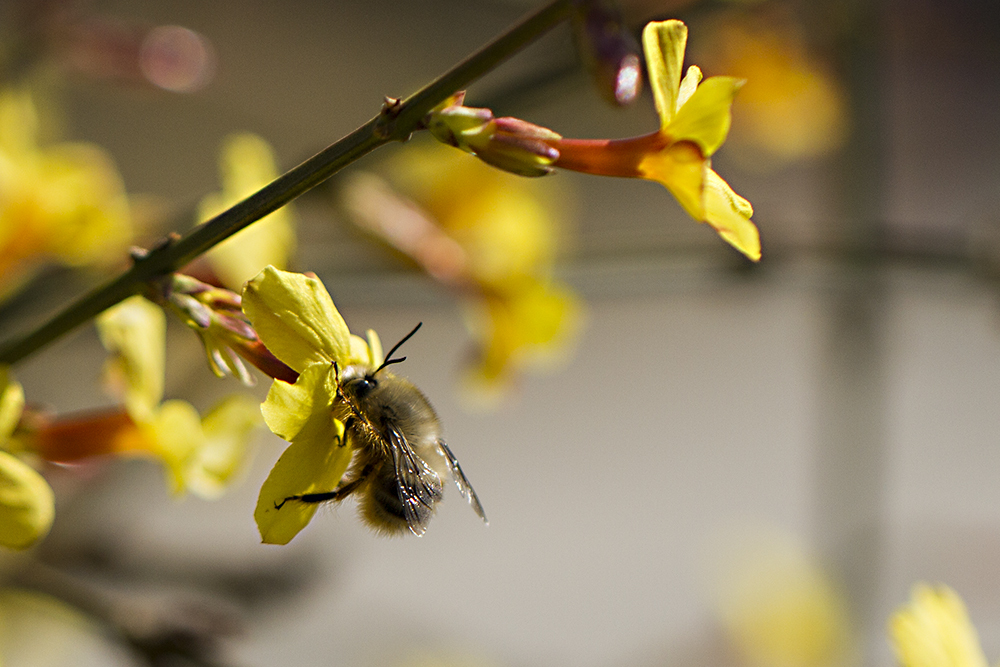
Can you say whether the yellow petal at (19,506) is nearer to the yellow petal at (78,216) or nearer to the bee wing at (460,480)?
the bee wing at (460,480)

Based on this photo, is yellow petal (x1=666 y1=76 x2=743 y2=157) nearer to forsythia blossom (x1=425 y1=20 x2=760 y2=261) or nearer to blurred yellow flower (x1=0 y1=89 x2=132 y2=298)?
forsythia blossom (x1=425 y1=20 x2=760 y2=261)

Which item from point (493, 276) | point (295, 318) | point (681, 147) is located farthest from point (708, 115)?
point (493, 276)

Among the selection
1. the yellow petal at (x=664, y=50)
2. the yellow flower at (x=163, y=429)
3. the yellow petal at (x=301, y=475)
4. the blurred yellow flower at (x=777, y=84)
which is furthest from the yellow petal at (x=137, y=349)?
the blurred yellow flower at (x=777, y=84)

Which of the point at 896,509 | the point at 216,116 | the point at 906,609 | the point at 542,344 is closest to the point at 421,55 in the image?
the point at 216,116

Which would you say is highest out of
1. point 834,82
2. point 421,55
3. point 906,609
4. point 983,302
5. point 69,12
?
point 421,55

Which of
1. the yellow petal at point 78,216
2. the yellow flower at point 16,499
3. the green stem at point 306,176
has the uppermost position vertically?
the yellow petal at point 78,216

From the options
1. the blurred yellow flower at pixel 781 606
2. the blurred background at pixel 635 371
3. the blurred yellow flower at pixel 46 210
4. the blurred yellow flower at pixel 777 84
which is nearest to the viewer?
the blurred yellow flower at pixel 46 210

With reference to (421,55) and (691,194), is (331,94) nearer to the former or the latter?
(421,55)

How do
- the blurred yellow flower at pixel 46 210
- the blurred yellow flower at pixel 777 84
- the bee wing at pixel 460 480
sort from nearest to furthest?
the bee wing at pixel 460 480 < the blurred yellow flower at pixel 46 210 < the blurred yellow flower at pixel 777 84

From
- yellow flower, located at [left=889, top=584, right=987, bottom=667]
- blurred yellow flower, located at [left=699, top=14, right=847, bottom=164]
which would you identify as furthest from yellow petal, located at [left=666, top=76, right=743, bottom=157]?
blurred yellow flower, located at [left=699, top=14, right=847, bottom=164]
